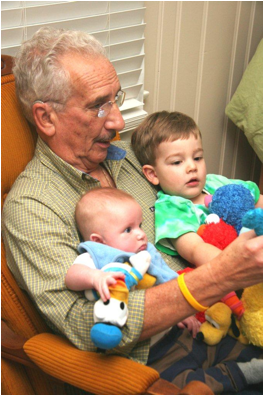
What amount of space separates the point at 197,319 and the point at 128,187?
44 centimetres

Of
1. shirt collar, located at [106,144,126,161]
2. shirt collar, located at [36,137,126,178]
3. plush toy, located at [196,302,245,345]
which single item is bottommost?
plush toy, located at [196,302,245,345]

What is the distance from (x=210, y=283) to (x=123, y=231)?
0.69 ft

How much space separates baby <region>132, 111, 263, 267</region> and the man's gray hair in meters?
0.24

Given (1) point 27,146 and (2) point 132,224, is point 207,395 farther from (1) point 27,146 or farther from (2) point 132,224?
(1) point 27,146

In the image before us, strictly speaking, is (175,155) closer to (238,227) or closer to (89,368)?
(238,227)

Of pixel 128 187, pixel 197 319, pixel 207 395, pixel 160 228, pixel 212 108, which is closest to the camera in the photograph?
pixel 207 395

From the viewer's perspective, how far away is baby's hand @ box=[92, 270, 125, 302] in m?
0.87

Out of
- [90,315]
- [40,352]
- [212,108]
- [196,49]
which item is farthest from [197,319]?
[196,49]

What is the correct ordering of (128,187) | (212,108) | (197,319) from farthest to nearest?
(212,108)
(128,187)
(197,319)

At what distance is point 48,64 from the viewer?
1123 mm

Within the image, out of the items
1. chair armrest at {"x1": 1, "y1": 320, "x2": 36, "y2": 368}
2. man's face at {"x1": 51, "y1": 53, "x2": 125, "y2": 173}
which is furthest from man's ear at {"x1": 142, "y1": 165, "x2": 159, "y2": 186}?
chair armrest at {"x1": 1, "y1": 320, "x2": 36, "y2": 368}

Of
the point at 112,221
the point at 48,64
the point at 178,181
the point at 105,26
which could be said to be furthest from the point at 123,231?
the point at 105,26

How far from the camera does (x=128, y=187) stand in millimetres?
1277

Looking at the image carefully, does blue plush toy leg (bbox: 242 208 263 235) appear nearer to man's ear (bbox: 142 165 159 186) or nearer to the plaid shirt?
the plaid shirt
